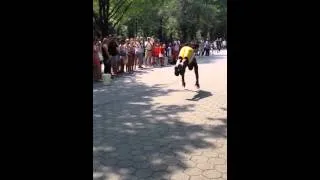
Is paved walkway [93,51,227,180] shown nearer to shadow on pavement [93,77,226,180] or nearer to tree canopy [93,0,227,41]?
shadow on pavement [93,77,226,180]

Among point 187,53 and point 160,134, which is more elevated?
point 187,53

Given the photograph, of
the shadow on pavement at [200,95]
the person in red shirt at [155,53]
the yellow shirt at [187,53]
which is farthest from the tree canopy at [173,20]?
the shadow on pavement at [200,95]

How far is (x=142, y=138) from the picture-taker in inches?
269

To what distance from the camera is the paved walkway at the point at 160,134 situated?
17.2ft

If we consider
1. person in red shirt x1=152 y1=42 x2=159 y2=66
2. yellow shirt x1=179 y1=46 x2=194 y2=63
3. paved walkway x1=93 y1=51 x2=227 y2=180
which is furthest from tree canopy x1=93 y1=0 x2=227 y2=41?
paved walkway x1=93 y1=51 x2=227 y2=180

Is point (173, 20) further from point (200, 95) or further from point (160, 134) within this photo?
point (160, 134)

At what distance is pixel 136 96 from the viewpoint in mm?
11453

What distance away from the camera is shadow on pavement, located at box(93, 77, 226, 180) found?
5.29m

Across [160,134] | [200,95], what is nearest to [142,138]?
[160,134]

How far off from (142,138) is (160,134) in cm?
40

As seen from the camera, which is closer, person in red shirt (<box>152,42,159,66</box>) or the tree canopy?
person in red shirt (<box>152,42,159,66</box>)
